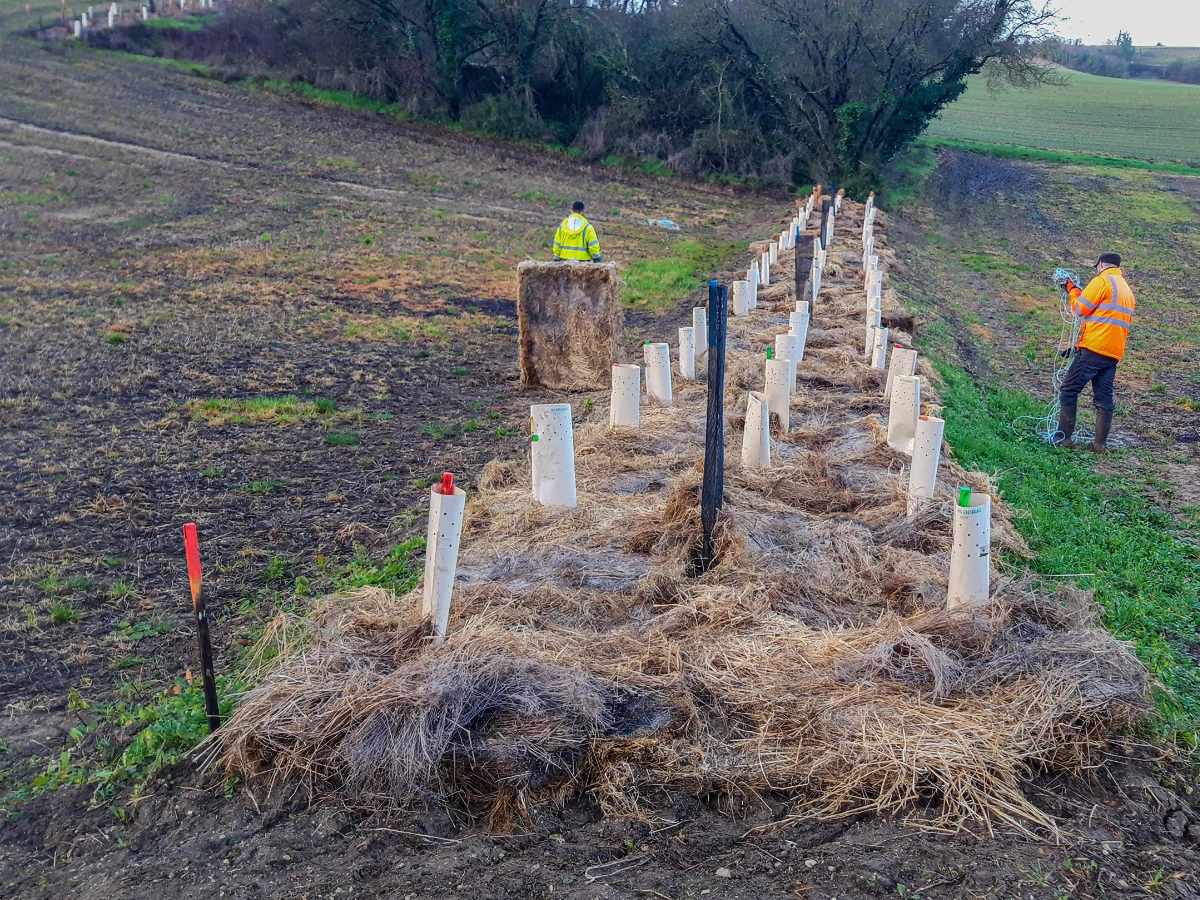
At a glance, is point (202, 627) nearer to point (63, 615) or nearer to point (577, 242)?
point (63, 615)

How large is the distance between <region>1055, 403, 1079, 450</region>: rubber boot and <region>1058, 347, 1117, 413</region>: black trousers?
0.19ft

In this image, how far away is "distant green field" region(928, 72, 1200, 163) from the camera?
4972cm

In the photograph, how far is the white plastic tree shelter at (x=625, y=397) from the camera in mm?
9461

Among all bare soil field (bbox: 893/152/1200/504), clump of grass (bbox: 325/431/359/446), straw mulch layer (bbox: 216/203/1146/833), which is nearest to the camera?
straw mulch layer (bbox: 216/203/1146/833)

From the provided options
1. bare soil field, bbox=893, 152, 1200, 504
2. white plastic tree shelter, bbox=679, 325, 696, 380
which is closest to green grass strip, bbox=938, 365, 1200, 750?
bare soil field, bbox=893, 152, 1200, 504

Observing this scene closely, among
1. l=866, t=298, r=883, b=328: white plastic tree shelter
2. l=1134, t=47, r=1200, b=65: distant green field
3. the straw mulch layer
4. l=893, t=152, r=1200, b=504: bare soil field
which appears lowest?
l=893, t=152, r=1200, b=504: bare soil field

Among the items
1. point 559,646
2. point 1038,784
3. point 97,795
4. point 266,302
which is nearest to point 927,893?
point 1038,784

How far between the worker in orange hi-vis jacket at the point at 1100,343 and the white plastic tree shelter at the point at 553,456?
6.01 metres

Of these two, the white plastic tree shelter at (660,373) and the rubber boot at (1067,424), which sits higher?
the white plastic tree shelter at (660,373)

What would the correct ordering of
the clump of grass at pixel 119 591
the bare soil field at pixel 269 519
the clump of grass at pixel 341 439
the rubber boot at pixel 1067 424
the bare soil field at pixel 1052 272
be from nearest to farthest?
1. the bare soil field at pixel 269 519
2. the clump of grass at pixel 119 591
3. the clump of grass at pixel 341 439
4. the rubber boot at pixel 1067 424
5. the bare soil field at pixel 1052 272

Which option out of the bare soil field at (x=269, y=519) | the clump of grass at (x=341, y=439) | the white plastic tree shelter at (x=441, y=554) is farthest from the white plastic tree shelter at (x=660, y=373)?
the white plastic tree shelter at (x=441, y=554)

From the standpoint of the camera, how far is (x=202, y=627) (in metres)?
Result: 4.96

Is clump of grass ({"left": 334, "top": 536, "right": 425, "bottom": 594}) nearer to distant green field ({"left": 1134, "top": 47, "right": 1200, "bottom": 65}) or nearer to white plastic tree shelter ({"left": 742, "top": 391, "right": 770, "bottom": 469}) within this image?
white plastic tree shelter ({"left": 742, "top": 391, "right": 770, "bottom": 469})

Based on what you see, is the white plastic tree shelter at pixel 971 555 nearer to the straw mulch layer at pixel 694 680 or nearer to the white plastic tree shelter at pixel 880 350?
the straw mulch layer at pixel 694 680
